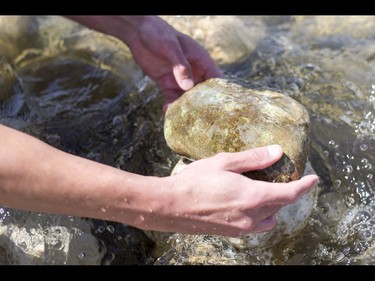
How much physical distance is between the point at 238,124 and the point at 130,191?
0.54 metres

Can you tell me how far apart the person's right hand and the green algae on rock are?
0.18 meters

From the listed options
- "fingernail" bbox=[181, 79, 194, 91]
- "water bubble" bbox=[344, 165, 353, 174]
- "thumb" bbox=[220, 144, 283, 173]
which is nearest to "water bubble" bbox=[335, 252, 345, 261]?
"water bubble" bbox=[344, 165, 353, 174]

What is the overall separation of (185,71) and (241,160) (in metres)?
0.80

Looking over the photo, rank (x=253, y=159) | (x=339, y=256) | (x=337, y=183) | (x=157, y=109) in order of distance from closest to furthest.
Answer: (x=253, y=159)
(x=339, y=256)
(x=337, y=183)
(x=157, y=109)

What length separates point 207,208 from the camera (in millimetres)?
1813

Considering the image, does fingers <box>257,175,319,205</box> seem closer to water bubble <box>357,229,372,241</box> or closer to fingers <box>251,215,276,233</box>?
fingers <box>251,215,276,233</box>

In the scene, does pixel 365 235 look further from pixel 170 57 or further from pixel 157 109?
pixel 157 109

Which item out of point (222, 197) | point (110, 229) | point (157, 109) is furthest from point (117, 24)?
point (222, 197)

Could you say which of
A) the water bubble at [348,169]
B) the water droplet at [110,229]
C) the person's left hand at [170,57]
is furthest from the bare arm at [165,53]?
the water bubble at [348,169]

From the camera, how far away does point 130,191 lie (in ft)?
5.90

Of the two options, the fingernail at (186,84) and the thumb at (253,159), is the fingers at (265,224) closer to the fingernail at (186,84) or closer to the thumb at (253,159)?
the thumb at (253,159)

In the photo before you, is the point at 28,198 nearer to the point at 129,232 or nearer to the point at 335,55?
the point at 129,232

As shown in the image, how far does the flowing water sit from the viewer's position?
7.96 feet
